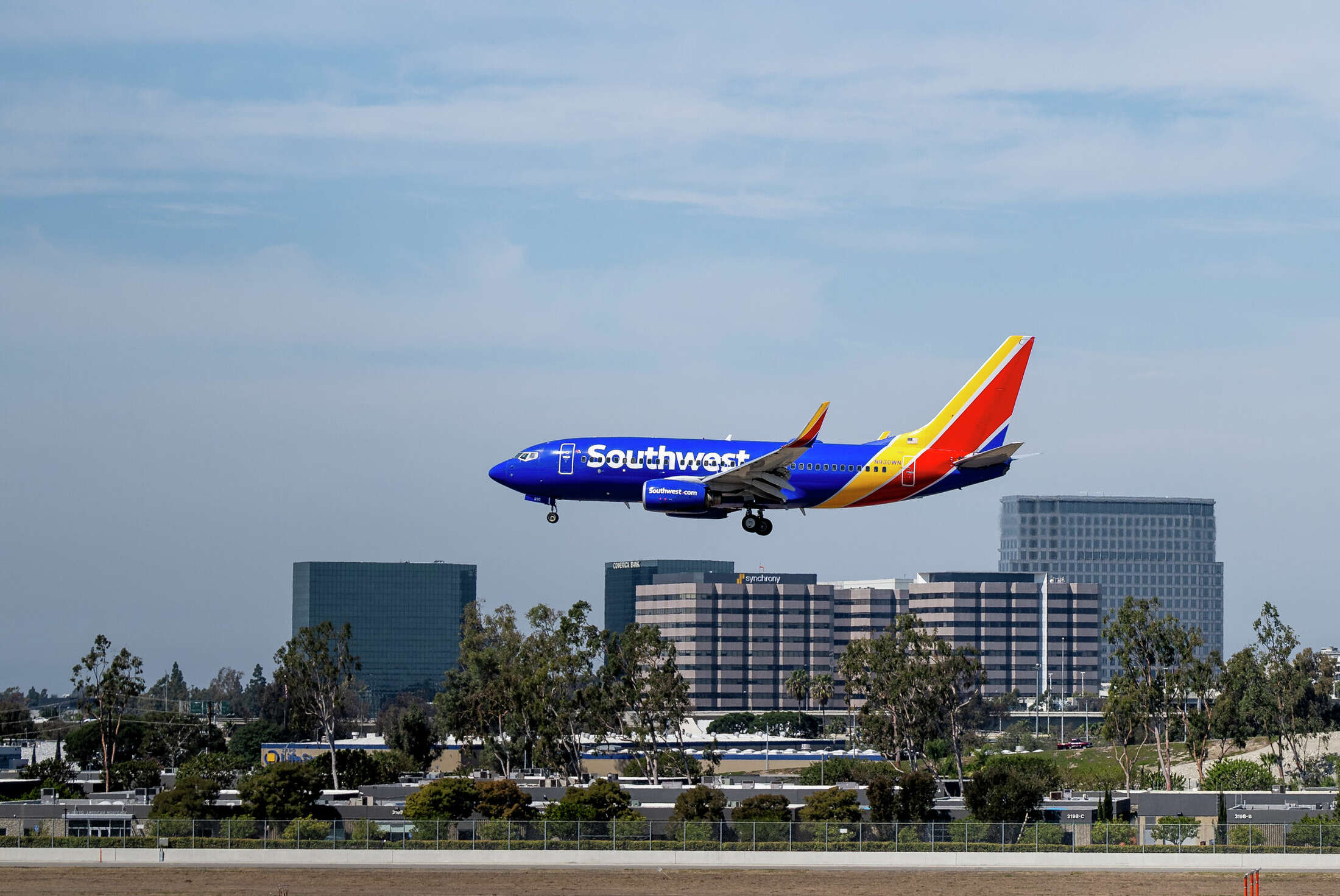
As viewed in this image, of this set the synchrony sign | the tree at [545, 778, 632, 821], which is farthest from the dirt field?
the synchrony sign

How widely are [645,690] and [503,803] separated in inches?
2267

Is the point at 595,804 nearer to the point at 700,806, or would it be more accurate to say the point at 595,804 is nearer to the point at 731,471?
the point at 700,806

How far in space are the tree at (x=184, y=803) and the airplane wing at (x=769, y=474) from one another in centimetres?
4523

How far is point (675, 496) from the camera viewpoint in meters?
78.6

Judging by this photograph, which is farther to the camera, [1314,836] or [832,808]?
[832,808]

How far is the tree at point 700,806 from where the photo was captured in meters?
104

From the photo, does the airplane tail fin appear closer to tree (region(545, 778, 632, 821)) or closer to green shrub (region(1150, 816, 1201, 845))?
green shrub (region(1150, 816, 1201, 845))

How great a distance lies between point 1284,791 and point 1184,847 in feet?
160

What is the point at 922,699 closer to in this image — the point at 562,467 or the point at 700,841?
the point at 700,841

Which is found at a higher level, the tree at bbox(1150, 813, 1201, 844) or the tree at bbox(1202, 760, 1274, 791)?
the tree at bbox(1150, 813, 1201, 844)

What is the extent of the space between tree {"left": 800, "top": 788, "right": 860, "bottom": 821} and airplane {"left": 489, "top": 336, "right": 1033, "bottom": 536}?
2859cm

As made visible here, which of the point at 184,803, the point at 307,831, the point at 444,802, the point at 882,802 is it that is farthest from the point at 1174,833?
the point at 184,803

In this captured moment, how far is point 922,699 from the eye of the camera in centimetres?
16500

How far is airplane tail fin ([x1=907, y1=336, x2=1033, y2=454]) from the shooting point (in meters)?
83.2
